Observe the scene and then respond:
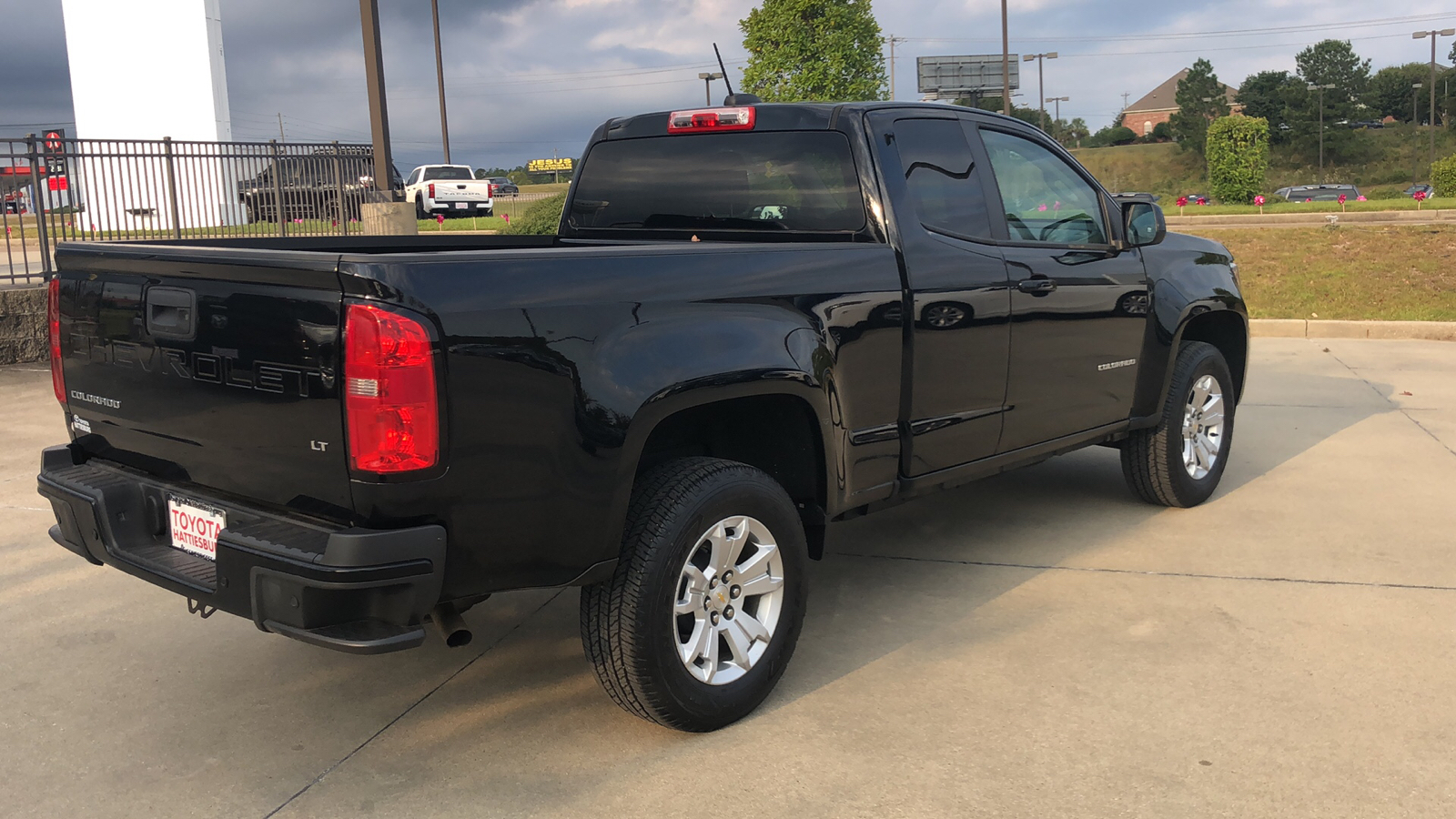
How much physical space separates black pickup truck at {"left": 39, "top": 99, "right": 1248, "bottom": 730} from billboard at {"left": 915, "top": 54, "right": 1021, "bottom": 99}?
2306 inches

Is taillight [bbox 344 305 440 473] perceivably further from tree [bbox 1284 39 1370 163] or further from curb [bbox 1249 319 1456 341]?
tree [bbox 1284 39 1370 163]

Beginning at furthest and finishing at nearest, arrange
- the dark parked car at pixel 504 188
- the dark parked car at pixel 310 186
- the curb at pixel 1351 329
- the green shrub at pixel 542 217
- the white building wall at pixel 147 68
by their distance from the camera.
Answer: the dark parked car at pixel 504 188, the white building wall at pixel 147 68, the green shrub at pixel 542 217, the dark parked car at pixel 310 186, the curb at pixel 1351 329

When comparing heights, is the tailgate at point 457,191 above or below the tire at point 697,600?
above

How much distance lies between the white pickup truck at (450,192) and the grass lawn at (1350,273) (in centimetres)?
2044

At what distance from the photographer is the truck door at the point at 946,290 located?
415cm

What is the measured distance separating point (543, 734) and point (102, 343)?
5.62ft

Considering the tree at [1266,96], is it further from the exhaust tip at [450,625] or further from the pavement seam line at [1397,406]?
the exhaust tip at [450,625]

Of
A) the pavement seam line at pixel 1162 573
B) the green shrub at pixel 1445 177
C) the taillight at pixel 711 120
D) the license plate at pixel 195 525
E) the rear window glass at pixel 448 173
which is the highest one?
the rear window glass at pixel 448 173

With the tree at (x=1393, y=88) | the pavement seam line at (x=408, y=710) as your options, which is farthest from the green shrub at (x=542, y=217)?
the tree at (x=1393, y=88)

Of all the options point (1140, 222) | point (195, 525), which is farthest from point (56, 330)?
point (1140, 222)

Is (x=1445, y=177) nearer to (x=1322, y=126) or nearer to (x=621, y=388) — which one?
(x=621, y=388)

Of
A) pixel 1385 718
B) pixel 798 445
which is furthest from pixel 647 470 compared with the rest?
pixel 1385 718

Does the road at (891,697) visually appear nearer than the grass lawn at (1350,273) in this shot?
Yes

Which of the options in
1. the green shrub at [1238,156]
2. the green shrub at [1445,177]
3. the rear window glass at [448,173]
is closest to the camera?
the rear window glass at [448,173]
